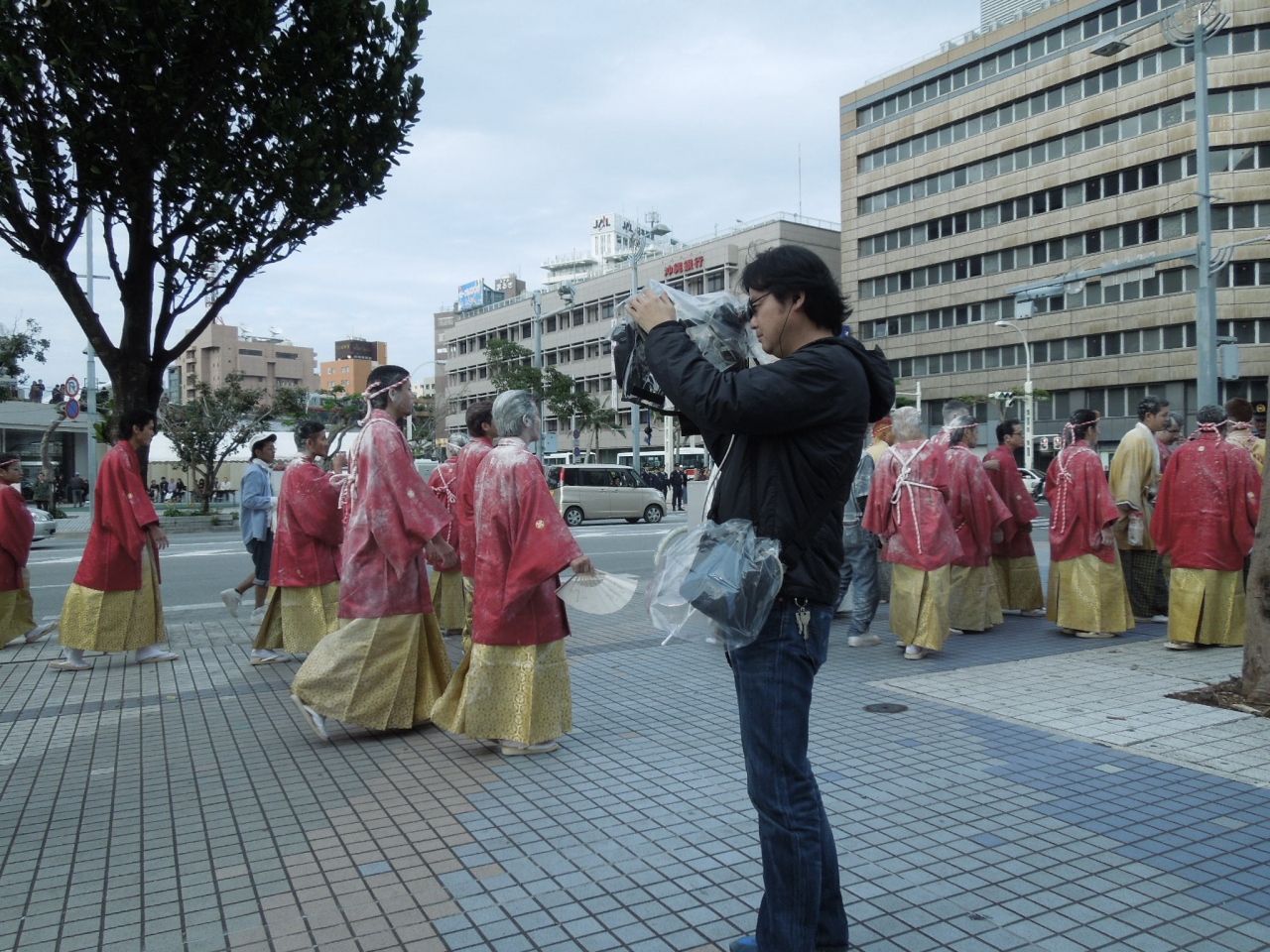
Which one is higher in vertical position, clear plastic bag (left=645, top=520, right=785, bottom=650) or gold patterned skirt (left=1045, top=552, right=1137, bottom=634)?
clear plastic bag (left=645, top=520, right=785, bottom=650)

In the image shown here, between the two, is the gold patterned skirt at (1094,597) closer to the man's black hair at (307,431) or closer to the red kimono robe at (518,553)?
the red kimono robe at (518,553)

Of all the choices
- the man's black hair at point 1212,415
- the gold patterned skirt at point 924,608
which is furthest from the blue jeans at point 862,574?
the man's black hair at point 1212,415

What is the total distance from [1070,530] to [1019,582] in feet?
5.09

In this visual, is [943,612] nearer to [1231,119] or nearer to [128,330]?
[128,330]

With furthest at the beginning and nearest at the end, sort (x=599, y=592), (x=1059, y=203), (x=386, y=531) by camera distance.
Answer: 1. (x=1059, y=203)
2. (x=386, y=531)
3. (x=599, y=592)

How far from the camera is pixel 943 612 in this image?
6.89m

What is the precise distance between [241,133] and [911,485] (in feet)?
19.7

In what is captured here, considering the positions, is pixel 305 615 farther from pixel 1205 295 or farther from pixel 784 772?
pixel 1205 295

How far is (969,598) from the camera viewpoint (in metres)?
8.14

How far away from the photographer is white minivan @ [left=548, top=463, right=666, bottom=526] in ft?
89.4

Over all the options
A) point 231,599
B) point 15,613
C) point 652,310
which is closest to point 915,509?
point 652,310

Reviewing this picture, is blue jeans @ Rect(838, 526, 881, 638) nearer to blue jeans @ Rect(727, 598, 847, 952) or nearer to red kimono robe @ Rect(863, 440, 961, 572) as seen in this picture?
red kimono robe @ Rect(863, 440, 961, 572)

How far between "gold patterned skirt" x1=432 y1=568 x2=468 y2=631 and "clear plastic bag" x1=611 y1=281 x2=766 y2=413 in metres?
5.89

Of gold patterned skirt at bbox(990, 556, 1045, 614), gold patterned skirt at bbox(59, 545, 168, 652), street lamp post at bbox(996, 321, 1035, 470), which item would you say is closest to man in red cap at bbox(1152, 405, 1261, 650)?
gold patterned skirt at bbox(990, 556, 1045, 614)
